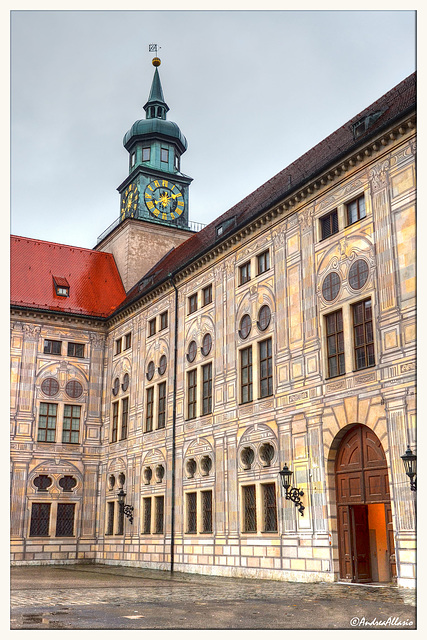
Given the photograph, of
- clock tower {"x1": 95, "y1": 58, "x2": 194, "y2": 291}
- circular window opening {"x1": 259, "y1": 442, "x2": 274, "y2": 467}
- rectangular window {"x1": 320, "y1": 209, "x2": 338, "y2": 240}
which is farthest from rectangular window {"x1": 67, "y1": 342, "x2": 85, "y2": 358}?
rectangular window {"x1": 320, "y1": 209, "x2": 338, "y2": 240}

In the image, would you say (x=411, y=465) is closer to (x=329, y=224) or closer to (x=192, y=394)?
(x=329, y=224)

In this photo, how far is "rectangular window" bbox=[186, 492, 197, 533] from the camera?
27828mm

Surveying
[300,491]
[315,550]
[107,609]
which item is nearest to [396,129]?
[300,491]

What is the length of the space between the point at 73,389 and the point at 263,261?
16.2 metres

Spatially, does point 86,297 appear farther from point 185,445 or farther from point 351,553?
point 351,553

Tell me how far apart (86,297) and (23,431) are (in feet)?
28.8

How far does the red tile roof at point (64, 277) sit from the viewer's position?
1533 inches

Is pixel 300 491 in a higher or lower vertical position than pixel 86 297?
lower

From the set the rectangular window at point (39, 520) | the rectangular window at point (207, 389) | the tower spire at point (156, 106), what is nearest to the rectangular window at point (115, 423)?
the rectangular window at point (39, 520)

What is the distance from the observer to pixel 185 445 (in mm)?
29172

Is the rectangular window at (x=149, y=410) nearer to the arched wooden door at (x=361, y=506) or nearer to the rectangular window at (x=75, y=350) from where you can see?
the rectangular window at (x=75, y=350)

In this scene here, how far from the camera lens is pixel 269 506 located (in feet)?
76.4

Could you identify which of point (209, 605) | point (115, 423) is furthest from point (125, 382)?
point (209, 605)

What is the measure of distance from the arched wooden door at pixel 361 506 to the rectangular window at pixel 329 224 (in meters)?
6.48
